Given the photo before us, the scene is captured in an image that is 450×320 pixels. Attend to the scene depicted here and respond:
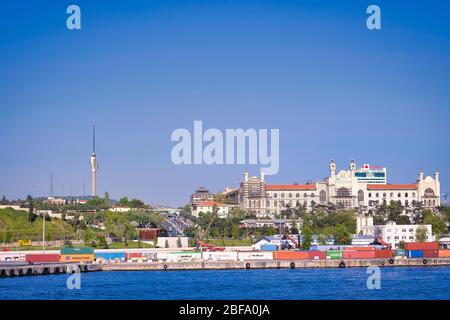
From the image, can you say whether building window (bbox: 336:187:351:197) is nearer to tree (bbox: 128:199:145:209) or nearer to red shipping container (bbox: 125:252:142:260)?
tree (bbox: 128:199:145:209)

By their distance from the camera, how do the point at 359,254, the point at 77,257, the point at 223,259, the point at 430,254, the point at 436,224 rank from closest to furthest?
the point at 77,257, the point at 223,259, the point at 359,254, the point at 430,254, the point at 436,224

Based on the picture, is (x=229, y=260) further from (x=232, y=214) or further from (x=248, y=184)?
(x=248, y=184)

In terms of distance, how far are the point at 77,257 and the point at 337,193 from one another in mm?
42484

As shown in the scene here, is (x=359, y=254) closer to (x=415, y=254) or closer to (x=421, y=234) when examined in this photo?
(x=415, y=254)

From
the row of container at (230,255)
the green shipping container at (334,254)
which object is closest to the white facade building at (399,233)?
the row of container at (230,255)

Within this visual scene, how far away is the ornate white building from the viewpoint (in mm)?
82875

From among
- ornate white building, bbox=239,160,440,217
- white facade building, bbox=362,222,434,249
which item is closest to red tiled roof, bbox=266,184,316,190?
ornate white building, bbox=239,160,440,217

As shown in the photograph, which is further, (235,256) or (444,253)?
(444,253)

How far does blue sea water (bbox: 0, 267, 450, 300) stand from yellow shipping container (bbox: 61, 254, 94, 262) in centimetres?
398

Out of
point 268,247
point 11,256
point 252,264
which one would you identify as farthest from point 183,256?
point 11,256

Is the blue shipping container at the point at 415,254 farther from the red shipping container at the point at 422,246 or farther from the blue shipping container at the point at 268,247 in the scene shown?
the blue shipping container at the point at 268,247

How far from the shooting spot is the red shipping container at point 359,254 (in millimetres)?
44969

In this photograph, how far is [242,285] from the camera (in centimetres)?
3148
